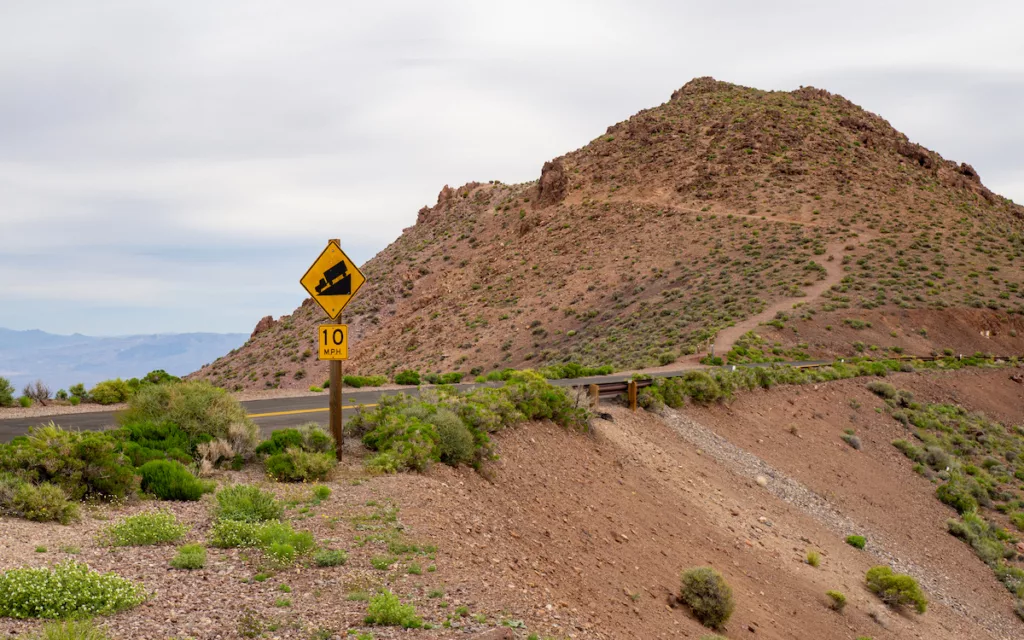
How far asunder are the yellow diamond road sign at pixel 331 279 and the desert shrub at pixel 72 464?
Result: 326 centimetres

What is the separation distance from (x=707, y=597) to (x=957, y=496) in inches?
575

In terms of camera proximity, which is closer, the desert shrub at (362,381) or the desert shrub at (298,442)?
the desert shrub at (298,442)

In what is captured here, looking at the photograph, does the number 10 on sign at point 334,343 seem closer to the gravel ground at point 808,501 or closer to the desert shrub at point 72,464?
the desert shrub at point 72,464

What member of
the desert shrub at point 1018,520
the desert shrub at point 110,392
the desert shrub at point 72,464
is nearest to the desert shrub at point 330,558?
the desert shrub at point 72,464

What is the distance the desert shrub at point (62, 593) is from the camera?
19.5 feet

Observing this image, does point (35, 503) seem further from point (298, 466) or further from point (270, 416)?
point (270, 416)

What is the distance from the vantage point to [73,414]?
1519 cm

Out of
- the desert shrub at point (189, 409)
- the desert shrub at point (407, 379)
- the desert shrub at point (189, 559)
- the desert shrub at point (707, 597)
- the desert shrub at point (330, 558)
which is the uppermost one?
the desert shrub at point (189, 409)

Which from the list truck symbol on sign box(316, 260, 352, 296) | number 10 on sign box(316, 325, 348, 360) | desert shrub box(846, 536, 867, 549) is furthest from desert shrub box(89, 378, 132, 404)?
desert shrub box(846, 536, 867, 549)

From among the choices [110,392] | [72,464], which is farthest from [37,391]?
[72,464]

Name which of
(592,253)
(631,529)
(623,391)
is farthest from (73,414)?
(592,253)

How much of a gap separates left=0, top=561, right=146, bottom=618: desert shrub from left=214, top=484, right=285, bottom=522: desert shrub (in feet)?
6.86

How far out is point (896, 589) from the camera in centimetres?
1466

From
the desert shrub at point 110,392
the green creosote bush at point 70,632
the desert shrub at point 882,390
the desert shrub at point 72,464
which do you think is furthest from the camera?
the desert shrub at point 882,390
